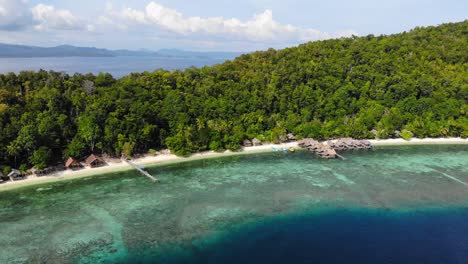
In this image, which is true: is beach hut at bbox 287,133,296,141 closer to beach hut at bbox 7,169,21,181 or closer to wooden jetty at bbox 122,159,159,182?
wooden jetty at bbox 122,159,159,182

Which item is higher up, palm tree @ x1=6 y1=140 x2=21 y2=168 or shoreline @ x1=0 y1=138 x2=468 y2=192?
palm tree @ x1=6 y1=140 x2=21 y2=168

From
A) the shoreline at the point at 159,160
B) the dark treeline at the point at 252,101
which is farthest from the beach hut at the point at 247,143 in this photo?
the dark treeline at the point at 252,101

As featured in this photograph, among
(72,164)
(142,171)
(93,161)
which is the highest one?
(93,161)

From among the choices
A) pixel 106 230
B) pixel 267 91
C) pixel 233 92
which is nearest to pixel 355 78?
pixel 267 91

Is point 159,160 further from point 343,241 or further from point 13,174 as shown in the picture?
point 343,241

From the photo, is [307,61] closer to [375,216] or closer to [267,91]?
[267,91]

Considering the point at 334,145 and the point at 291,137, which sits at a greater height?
the point at 291,137

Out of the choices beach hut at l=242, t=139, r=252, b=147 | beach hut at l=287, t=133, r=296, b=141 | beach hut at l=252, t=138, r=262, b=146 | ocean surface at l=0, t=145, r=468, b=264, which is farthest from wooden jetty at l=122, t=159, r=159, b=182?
beach hut at l=287, t=133, r=296, b=141

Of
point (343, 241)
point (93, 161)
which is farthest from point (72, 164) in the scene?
point (343, 241)
